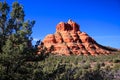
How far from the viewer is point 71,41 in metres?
178

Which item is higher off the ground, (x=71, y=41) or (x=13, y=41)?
(x=71, y=41)

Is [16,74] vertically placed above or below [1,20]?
below

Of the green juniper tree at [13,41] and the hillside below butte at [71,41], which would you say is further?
the hillside below butte at [71,41]

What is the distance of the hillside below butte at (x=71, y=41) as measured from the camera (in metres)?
167

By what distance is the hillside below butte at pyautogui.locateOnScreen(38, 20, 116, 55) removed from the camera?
166550 millimetres

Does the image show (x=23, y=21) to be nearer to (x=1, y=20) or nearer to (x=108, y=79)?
(x=1, y=20)

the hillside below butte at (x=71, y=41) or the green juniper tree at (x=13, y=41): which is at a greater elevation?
the hillside below butte at (x=71, y=41)

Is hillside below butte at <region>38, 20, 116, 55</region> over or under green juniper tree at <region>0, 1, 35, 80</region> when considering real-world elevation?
over

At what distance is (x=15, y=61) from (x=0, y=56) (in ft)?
4.18

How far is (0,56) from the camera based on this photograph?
21906 mm

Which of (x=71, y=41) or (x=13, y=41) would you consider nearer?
(x=13, y=41)

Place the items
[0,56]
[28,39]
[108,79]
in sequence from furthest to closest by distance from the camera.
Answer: [108,79]
[28,39]
[0,56]

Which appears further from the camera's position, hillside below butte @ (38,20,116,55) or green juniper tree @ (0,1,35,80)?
hillside below butte @ (38,20,116,55)

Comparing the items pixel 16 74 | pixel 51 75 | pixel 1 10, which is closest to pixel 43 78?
pixel 51 75
